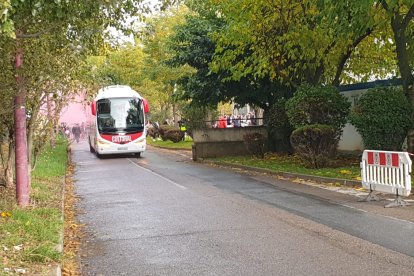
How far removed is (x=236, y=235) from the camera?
7969mm

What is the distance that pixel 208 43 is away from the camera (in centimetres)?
2356

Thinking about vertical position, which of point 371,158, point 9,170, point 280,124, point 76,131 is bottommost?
point 9,170

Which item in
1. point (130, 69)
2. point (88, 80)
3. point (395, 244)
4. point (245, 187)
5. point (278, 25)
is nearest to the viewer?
point (395, 244)

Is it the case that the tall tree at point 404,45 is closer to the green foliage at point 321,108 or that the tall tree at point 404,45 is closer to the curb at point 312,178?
the green foliage at point 321,108

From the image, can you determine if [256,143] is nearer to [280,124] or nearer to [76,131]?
[280,124]

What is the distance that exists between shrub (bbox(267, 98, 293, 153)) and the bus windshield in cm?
750

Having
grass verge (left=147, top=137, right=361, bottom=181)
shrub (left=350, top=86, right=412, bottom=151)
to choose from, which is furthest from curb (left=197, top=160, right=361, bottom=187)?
shrub (left=350, top=86, right=412, bottom=151)

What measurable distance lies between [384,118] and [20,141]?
34.1ft

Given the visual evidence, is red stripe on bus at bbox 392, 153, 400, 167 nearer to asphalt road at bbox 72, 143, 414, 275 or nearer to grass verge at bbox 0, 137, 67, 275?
asphalt road at bbox 72, 143, 414, 275

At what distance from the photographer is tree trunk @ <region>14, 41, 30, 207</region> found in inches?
375

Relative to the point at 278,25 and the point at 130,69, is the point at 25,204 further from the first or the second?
the point at 130,69

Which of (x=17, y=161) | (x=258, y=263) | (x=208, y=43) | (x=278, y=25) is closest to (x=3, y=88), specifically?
(x=17, y=161)

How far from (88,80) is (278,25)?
1076 centimetres

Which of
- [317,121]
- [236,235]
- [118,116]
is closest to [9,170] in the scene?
[236,235]
